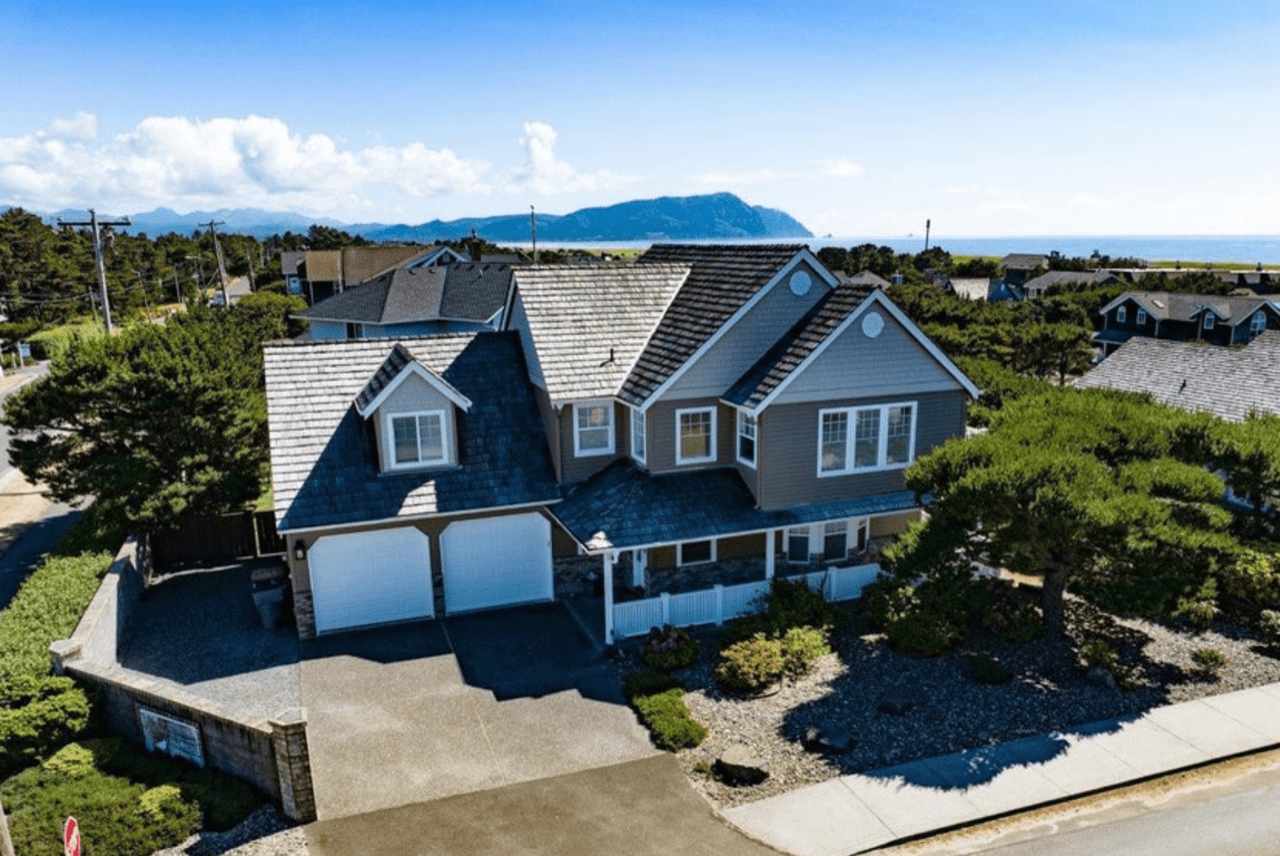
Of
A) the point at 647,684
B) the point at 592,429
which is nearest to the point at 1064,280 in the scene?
the point at 592,429

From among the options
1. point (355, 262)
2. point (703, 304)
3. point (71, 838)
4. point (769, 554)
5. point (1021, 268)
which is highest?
point (355, 262)

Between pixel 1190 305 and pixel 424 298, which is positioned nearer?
pixel 424 298

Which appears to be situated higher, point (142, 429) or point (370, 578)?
point (142, 429)

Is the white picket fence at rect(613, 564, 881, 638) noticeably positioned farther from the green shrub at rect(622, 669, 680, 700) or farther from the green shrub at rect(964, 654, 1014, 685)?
the green shrub at rect(964, 654, 1014, 685)

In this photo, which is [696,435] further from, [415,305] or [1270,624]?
[415,305]

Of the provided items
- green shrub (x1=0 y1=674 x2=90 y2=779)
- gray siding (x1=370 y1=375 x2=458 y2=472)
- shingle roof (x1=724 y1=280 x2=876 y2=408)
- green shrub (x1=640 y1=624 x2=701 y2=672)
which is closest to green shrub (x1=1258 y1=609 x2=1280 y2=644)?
shingle roof (x1=724 y1=280 x2=876 y2=408)

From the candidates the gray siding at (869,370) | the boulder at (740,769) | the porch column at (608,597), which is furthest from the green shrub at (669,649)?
the gray siding at (869,370)

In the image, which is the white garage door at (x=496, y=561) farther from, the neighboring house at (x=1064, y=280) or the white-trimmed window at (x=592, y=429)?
the neighboring house at (x=1064, y=280)
